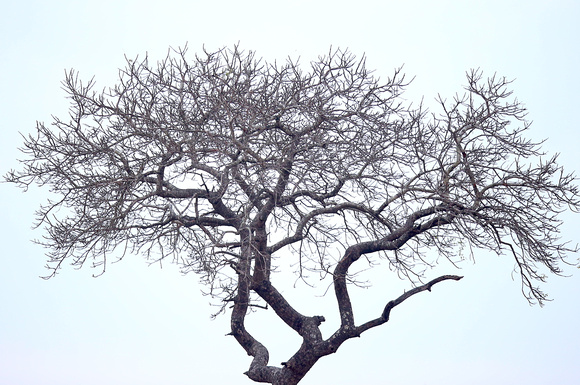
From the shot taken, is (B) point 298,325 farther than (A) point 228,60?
Yes

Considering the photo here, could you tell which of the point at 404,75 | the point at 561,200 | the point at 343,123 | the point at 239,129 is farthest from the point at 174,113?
the point at 561,200

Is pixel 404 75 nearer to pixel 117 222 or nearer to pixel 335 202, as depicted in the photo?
pixel 335 202

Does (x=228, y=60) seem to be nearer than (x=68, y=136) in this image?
Yes

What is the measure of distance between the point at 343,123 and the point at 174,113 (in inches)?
83.7

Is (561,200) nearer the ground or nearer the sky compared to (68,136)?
nearer the ground

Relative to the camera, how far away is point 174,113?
27.3 ft

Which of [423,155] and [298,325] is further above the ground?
[423,155]

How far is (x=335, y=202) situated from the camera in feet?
30.4

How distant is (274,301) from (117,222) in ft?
7.66

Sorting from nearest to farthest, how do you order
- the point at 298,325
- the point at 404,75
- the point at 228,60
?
1. the point at 228,60
2. the point at 404,75
3. the point at 298,325

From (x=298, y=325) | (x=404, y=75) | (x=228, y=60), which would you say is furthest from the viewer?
(x=298, y=325)

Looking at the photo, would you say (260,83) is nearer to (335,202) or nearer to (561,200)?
(335,202)

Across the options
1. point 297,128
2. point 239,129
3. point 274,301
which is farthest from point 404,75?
point 274,301

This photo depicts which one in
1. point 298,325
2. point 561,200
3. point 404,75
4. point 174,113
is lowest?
point 298,325
